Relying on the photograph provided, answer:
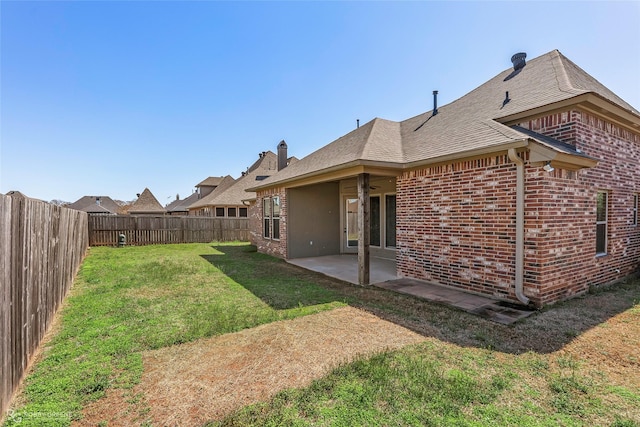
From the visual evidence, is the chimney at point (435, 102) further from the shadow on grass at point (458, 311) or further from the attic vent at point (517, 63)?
the shadow on grass at point (458, 311)

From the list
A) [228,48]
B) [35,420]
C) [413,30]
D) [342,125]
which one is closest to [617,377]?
[35,420]

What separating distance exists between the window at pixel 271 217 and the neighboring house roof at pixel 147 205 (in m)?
31.8

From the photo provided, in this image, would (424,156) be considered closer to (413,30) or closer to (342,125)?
(413,30)

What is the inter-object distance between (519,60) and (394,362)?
9.94m

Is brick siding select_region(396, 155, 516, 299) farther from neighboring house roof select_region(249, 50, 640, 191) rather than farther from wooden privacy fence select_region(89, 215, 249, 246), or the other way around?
wooden privacy fence select_region(89, 215, 249, 246)

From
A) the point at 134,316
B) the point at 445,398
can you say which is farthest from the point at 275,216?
the point at 445,398

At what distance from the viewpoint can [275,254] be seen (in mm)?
12297

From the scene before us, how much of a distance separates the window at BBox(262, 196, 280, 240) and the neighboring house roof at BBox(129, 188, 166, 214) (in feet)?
104

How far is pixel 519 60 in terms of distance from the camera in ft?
29.2

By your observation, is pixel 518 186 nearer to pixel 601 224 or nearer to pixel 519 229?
pixel 519 229

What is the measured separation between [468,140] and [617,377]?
4.77 meters

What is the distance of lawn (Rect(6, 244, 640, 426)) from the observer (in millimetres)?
2531

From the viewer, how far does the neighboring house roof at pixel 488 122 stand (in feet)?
18.8

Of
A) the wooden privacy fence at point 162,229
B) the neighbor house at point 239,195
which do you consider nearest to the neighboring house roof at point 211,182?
the neighbor house at point 239,195
